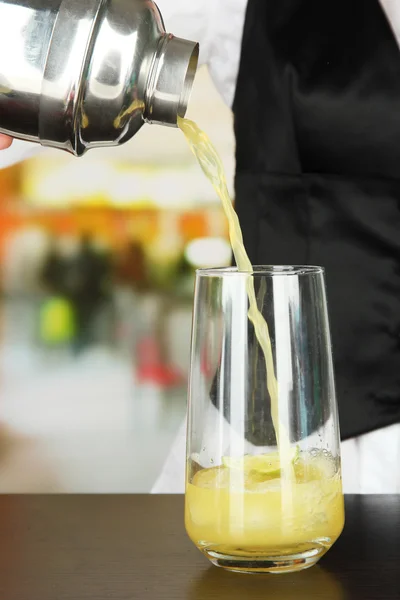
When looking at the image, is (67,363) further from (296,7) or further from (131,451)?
(296,7)

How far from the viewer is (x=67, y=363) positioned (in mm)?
1176

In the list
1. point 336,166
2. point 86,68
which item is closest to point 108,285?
point 336,166

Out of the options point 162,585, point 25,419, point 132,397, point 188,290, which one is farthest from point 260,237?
point 162,585

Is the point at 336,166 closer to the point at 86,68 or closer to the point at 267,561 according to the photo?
the point at 86,68

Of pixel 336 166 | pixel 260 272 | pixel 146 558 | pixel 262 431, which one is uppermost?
pixel 336 166

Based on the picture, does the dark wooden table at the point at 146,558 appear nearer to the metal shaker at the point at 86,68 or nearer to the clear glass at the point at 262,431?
the clear glass at the point at 262,431

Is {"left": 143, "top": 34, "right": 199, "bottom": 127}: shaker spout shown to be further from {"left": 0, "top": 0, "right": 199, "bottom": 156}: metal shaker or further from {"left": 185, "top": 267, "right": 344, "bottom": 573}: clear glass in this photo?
{"left": 185, "top": 267, "right": 344, "bottom": 573}: clear glass

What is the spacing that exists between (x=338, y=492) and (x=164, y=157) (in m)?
0.58

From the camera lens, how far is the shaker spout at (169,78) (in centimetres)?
77

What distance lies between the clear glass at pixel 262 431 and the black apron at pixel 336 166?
0.43m

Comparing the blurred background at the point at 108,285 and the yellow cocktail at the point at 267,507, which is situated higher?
the blurred background at the point at 108,285

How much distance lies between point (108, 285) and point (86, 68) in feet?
1.49

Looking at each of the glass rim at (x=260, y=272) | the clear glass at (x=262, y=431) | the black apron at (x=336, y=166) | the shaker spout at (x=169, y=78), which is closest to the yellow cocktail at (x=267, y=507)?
the clear glass at (x=262, y=431)

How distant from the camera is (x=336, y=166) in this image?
45.1 inches
